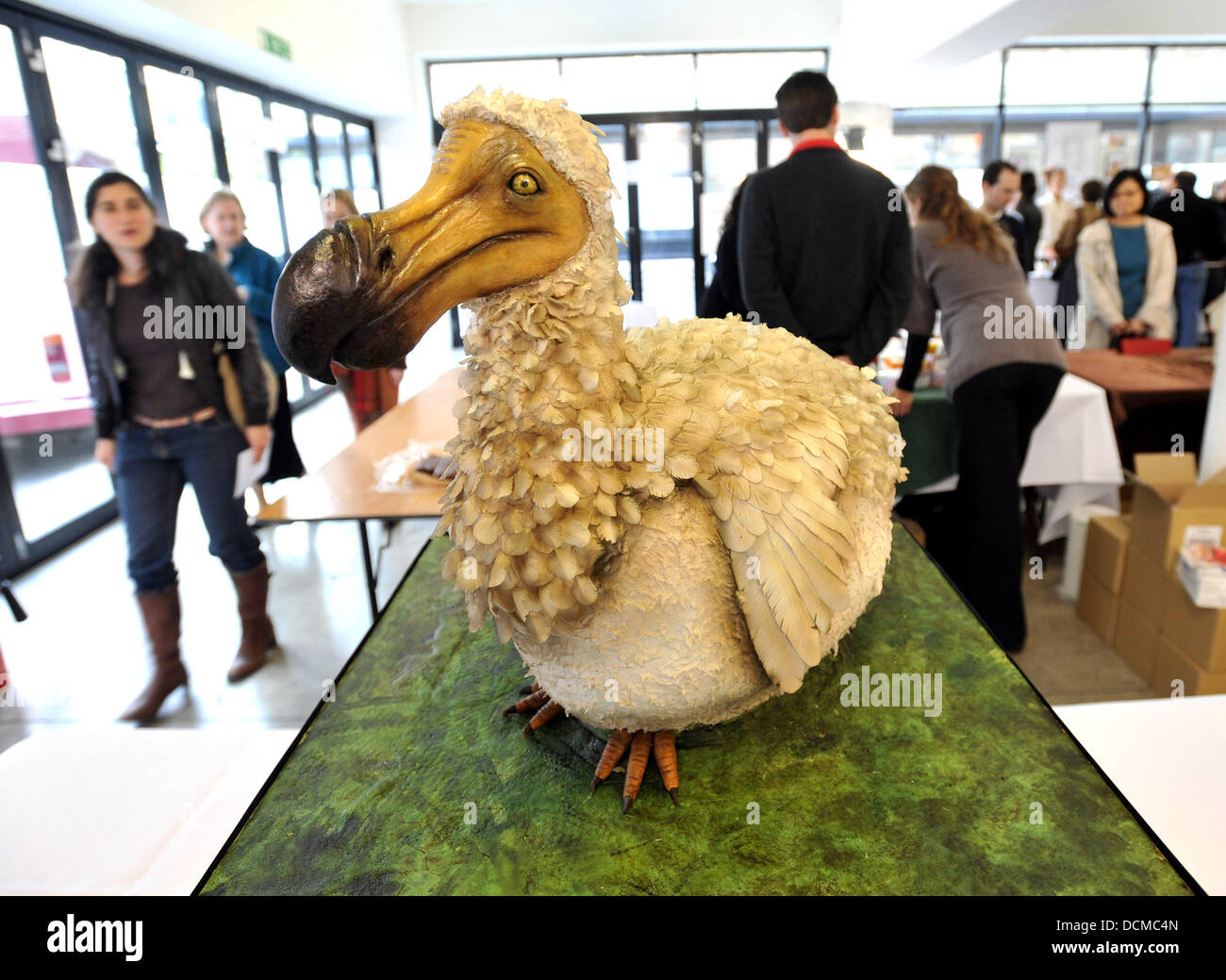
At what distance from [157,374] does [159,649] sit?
962mm

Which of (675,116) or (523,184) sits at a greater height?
(675,116)

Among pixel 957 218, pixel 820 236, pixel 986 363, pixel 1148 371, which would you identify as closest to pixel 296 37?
pixel 820 236

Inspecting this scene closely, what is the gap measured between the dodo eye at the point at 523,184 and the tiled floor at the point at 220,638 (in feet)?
5.98

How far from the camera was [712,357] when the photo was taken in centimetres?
125

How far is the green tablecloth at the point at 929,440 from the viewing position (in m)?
3.16

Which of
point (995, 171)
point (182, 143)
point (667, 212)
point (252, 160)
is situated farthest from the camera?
point (667, 212)

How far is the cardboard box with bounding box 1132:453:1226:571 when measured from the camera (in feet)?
7.74

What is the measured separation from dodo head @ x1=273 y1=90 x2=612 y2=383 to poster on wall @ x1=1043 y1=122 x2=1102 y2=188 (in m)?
8.45

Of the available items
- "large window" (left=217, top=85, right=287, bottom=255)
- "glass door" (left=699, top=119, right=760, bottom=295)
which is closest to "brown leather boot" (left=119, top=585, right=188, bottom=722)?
"large window" (left=217, top=85, right=287, bottom=255)

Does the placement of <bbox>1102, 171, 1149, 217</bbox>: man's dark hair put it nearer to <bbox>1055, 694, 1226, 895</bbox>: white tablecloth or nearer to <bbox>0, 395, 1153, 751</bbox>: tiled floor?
<bbox>0, 395, 1153, 751</bbox>: tiled floor

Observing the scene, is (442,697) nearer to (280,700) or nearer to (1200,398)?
(280,700)

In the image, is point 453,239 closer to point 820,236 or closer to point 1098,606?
point 820,236

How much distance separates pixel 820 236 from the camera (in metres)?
2.40

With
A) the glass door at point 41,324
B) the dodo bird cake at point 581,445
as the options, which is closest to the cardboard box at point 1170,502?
the dodo bird cake at point 581,445
